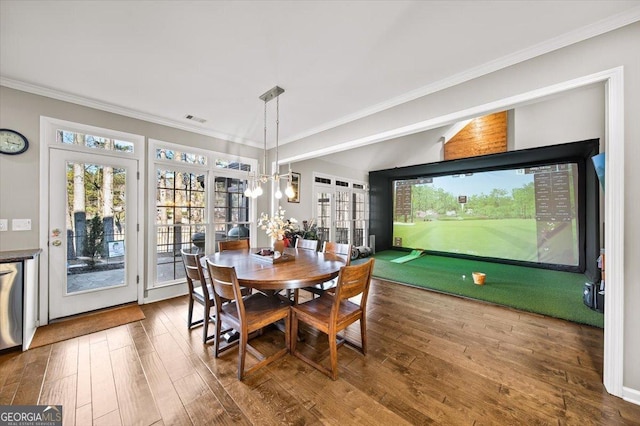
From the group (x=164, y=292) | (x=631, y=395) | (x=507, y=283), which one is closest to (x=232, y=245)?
(x=164, y=292)

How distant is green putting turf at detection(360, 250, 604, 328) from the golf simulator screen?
1.52ft

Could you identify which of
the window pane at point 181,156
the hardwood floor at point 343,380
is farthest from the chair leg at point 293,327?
the window pane at point 181,156

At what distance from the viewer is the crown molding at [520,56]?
1626 mm

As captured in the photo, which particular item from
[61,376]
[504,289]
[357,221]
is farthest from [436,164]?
[61,376]

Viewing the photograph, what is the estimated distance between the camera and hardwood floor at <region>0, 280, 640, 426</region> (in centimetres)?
150

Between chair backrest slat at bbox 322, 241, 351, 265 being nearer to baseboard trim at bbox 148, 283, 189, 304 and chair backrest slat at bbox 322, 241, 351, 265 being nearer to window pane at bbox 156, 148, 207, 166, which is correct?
baseboard trim at bbox 148, 283, 189, 304

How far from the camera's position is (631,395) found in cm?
161

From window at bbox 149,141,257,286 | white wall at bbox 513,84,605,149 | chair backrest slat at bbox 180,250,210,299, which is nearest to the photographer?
chair backrest slat at bbox 180,250,210,299

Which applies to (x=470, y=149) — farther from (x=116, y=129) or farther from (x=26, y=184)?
(x=26, y=184)

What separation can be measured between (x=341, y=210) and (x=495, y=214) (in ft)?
13.0

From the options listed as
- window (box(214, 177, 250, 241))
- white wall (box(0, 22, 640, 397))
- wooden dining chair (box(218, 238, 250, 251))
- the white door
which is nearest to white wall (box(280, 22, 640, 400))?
white wall (box(0, 22, 640, 397))

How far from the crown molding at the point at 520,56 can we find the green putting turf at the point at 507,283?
3010mm

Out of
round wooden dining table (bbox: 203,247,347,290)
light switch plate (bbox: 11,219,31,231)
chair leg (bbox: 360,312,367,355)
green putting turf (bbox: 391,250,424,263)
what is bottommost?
green putting turf (bbox: 391,250,424,263)

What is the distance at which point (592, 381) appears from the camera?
5.87ft
